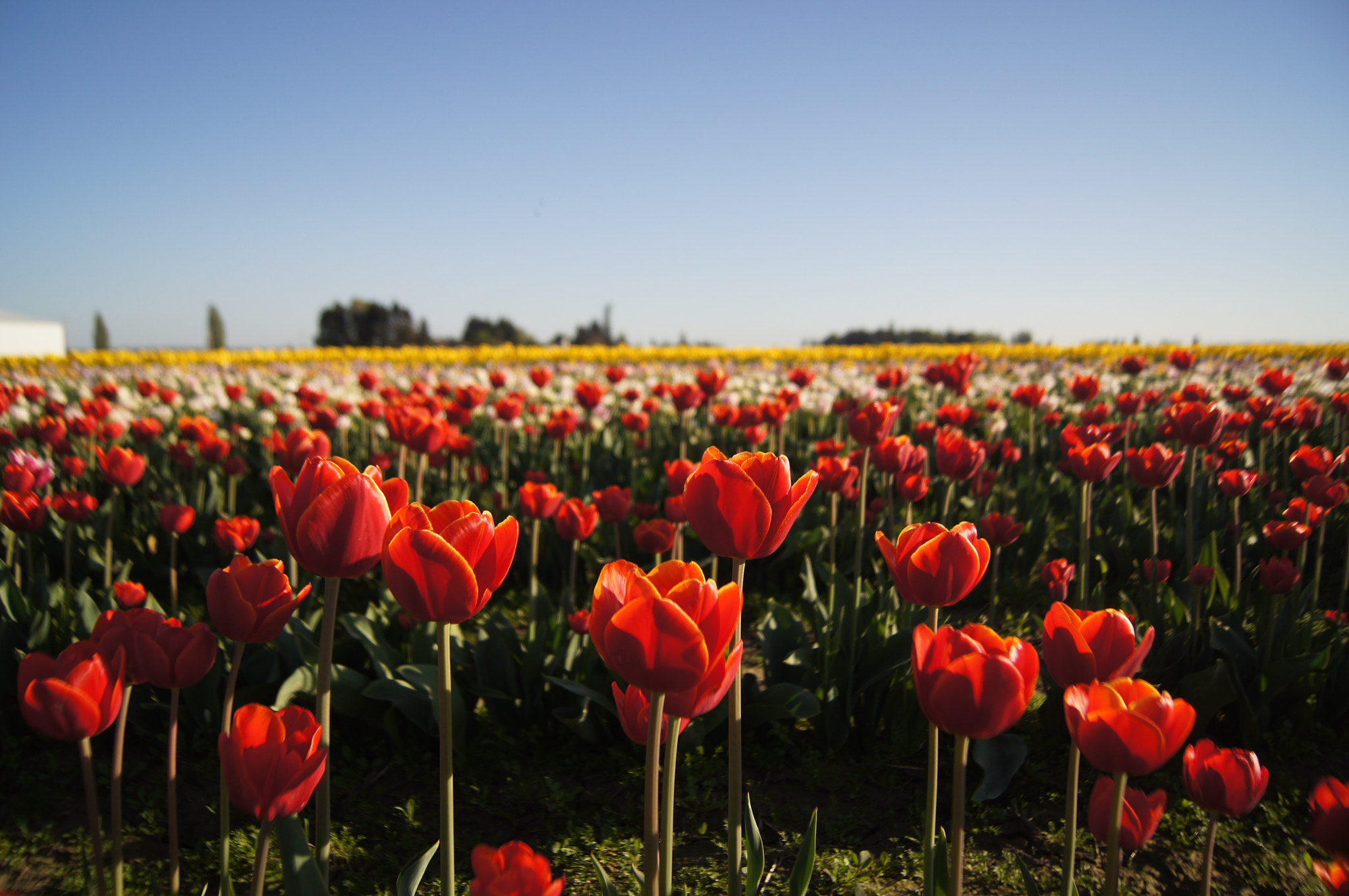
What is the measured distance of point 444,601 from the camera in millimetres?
1007

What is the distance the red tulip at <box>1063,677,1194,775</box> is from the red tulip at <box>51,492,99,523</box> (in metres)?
3.48

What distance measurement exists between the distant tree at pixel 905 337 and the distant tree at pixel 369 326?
66.3ft

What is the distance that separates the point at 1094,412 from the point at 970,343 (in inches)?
1073

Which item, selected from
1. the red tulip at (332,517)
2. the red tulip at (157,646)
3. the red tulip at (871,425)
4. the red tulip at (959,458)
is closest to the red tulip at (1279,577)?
the red tulip at (959,458)

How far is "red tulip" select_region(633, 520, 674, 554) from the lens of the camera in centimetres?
268

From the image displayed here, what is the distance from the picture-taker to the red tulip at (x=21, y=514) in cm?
252

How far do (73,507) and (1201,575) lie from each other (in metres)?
4.19

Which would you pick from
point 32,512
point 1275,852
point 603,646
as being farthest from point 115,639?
point 1275,852

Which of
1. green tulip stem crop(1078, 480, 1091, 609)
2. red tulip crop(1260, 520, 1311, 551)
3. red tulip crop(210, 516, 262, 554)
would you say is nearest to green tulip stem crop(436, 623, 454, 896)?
red tulip crop(210, 516, 262, 554)

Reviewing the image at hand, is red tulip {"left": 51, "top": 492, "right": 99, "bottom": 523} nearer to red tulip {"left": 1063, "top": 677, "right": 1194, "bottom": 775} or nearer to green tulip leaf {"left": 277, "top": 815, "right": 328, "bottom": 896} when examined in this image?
green tulip leaf {"left": 277, "top": 815, "right": 328, "bottom": 896}

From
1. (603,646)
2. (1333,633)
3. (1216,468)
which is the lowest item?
(1333,633)

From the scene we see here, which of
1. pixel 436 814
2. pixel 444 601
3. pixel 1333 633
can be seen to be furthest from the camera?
pixel 1333 633

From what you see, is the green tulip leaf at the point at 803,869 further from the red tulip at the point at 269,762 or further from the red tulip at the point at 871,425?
the red tulip at the point at 871,425

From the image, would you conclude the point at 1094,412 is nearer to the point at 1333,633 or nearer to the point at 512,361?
the point at 1333,633
